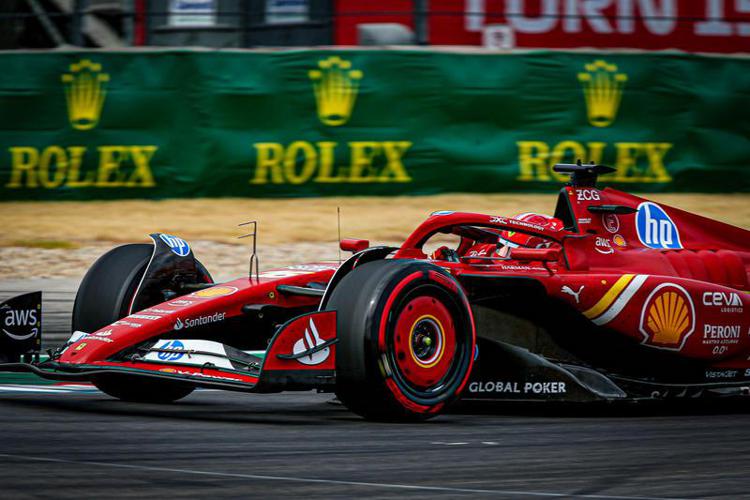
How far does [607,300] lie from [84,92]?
958 centimetres

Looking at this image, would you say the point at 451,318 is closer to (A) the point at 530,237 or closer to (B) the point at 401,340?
(B) the point at 401,340

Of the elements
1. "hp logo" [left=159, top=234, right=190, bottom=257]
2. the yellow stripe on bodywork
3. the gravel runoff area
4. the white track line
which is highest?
"hp logo" [left=159, top=234, right=190, bottom=257]

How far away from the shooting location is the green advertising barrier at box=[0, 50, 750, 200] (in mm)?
15023

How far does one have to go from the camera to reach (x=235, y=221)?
14719mm

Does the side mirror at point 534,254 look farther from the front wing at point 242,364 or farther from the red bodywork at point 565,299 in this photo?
the front wing at point 242,364

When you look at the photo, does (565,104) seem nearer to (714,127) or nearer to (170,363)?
(714,127)

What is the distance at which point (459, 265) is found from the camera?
22.3 ft

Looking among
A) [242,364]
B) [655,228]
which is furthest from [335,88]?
[242,364]

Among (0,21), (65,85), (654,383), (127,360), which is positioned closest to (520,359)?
(654,383)

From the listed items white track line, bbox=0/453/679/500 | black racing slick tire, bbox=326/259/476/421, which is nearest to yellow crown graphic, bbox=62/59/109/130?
black racing slick tire, bbox=326/259/476/421

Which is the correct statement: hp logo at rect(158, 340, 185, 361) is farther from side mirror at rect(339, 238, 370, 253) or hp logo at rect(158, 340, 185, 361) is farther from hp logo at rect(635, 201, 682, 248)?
hp logo at rect(635, 201, 682, 248)

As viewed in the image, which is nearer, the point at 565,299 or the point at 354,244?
the point at 565,299

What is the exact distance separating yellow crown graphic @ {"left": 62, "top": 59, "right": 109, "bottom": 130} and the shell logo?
30.9 ft

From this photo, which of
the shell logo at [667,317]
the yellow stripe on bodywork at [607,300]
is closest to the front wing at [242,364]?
the yellow stripe on bodywork at [607,300]
